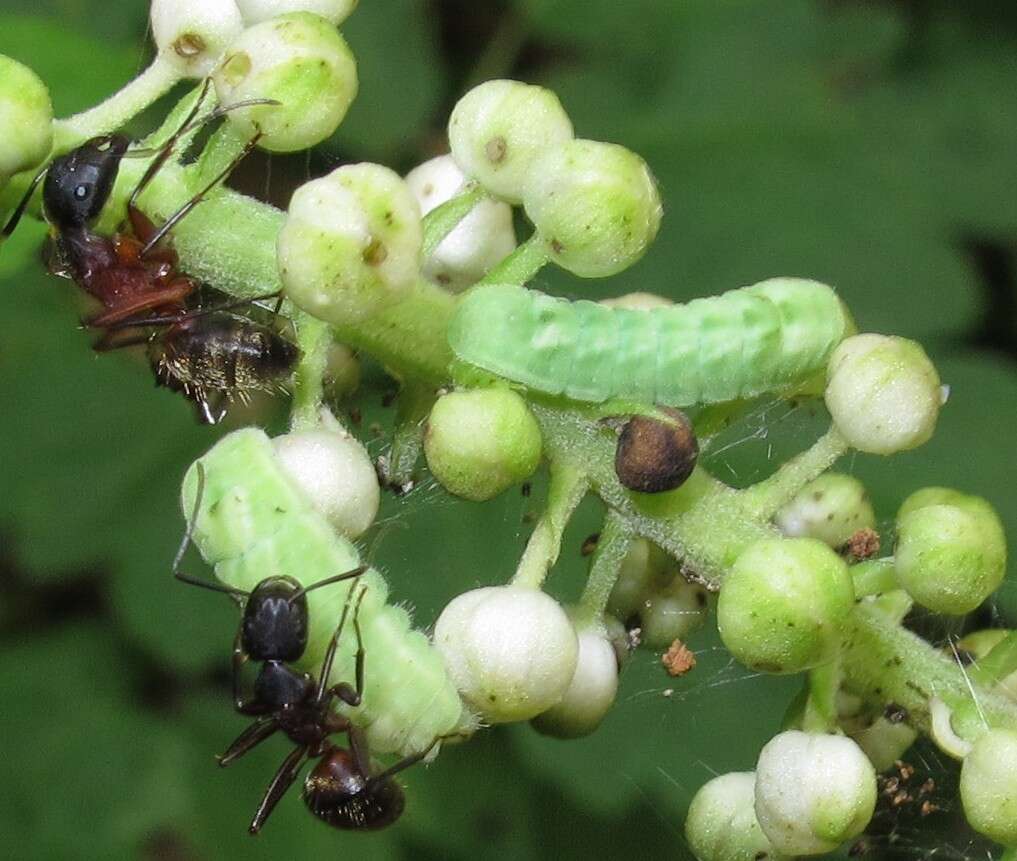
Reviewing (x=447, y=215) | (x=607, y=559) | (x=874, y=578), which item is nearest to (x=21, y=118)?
(x=447, y=215)

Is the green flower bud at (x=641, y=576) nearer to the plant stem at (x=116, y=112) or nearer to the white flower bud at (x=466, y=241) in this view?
the white flower bud at (x=466, y=241)

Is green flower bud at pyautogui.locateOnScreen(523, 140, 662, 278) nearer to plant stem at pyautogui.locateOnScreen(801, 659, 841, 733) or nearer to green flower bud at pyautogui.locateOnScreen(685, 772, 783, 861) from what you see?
plant stem at pyautogui.locateOnScreen(801, 659, 841, 733)

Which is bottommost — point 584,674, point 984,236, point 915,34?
point 984,236

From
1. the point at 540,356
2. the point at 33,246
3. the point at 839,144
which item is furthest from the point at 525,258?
the point at 839,144

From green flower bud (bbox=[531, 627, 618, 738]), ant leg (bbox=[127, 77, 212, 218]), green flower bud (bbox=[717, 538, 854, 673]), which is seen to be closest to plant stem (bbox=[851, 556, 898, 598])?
green flower bud (bbox=[717, 538, 854, 673])

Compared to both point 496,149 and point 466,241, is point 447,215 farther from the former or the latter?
point 466,241

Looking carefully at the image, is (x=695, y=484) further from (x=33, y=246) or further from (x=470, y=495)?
(x=33, y=246)

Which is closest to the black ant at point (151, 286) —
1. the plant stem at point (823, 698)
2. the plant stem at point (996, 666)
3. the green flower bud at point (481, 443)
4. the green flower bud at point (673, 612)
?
the green flower bud at point (481, 443)
